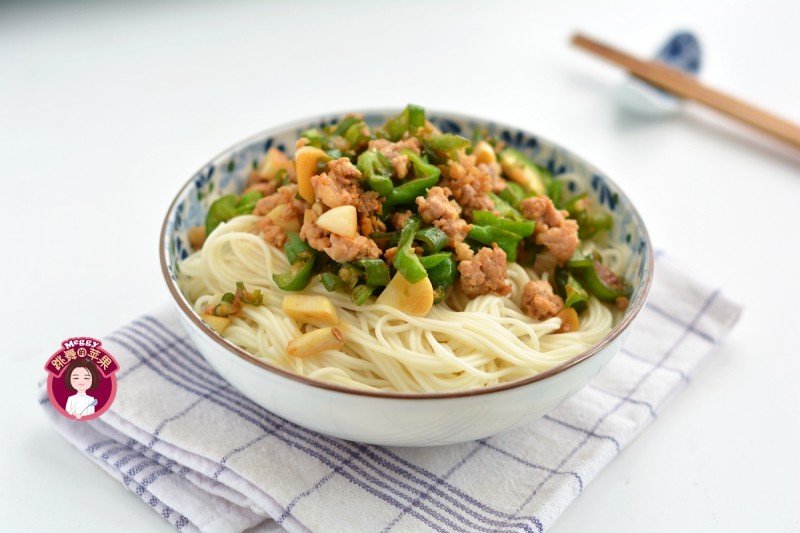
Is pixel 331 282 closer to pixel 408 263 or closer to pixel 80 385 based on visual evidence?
pixel 408 263

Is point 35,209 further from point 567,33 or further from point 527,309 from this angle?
point 567,33

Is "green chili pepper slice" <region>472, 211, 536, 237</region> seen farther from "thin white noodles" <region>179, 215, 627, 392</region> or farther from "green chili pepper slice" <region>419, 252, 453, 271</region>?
"green chili pepper slice" <region>419, 252, 453, 271</region>

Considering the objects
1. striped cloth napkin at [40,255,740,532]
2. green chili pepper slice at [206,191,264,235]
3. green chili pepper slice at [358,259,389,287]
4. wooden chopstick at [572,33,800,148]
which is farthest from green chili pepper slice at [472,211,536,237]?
wooden chopstick at [572,33,800,148]

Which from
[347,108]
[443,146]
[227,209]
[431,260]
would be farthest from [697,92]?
[227,209]

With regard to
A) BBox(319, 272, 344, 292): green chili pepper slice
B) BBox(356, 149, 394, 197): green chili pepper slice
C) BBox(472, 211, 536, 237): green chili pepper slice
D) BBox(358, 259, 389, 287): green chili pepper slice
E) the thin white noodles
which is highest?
BBox(356, 149, 394, 197): green chili pepper slice

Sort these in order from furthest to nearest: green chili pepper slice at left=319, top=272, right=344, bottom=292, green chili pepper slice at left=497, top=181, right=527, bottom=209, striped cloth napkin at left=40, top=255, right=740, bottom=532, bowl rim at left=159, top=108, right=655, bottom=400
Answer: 1. green chili pepper slice at left=497, top=181, right=527, bottom=209
2. green chili pepper slice at left=319, top=272, right=344, bottom=292
3. striped cloth napkin at left=40, top=255, right=740, bottom=532
4. bowl rim at left=159, top=108, right=655, bottom=400

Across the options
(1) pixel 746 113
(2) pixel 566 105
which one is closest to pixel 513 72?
(2) pixel 566 105

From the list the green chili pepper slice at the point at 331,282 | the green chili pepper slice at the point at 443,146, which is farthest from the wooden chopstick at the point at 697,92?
the green chili pepper slice at the point at 331,282
